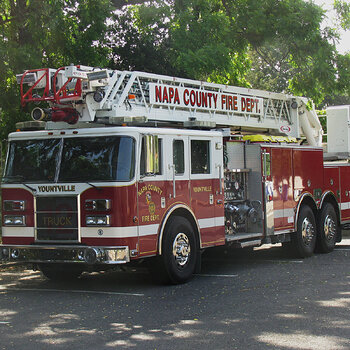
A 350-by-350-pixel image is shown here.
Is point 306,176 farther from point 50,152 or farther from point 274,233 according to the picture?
point 50,152

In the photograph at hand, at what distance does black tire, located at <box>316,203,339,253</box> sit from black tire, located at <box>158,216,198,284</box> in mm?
4173

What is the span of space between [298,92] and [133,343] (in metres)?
13.7

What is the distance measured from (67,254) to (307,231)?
229 inches

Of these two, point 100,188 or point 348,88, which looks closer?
point 100,188

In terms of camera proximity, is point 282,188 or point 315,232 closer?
point 282,188

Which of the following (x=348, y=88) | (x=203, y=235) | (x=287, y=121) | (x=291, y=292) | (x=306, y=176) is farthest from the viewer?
(x=348, y=88)

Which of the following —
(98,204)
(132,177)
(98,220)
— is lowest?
(98,220)

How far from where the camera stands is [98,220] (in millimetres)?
8938

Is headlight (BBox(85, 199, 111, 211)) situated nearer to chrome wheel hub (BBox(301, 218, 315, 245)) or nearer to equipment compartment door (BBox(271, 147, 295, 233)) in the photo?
equipment compartment door (BBox(271, 147, 295, 233))

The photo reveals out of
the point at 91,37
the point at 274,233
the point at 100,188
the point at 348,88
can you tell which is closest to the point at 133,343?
the point at 100,188

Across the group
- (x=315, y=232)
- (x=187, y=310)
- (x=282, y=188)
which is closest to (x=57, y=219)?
(x=187, y=310)

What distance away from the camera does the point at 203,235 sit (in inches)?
408

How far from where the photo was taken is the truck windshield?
29.6 ft

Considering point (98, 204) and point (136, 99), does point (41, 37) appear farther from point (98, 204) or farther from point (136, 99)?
point (98, 204)
